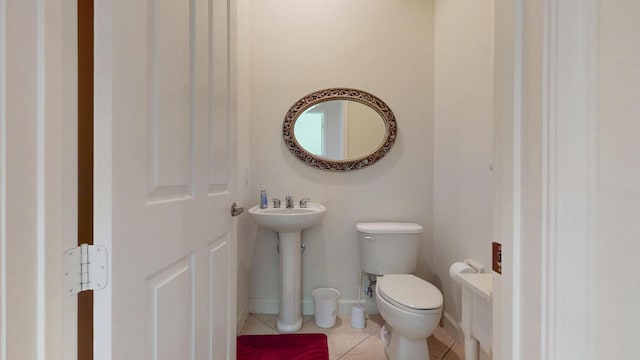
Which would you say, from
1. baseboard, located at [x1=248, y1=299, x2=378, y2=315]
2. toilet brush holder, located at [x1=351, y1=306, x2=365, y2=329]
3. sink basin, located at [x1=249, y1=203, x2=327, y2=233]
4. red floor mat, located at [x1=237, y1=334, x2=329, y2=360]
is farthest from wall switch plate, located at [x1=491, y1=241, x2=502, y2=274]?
baseboard, located at [x1=248, y1=299, x2=378, y2=315]

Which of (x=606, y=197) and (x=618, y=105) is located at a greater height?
(x=618, y=105)

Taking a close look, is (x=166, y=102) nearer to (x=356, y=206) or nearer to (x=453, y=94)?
(x=356, y=206)

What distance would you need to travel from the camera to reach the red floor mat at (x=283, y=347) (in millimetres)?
1651

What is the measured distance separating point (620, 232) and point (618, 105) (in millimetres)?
192

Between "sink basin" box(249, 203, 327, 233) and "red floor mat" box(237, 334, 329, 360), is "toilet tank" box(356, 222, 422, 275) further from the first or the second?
"red floor mat" box(237, 334, 329, 360)

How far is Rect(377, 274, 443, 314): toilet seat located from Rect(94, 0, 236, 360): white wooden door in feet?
2.74

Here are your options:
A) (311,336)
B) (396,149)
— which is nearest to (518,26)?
(396,149)

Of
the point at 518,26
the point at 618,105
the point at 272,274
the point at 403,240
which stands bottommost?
the point at 272,274

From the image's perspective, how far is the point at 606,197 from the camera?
431mm

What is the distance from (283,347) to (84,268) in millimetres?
1507

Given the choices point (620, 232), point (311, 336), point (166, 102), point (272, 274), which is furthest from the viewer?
point (272, 274)

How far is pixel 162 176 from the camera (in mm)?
733

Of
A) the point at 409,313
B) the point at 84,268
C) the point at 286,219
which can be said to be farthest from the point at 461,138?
the point at 84,268

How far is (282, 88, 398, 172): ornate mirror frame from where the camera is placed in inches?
84.7
